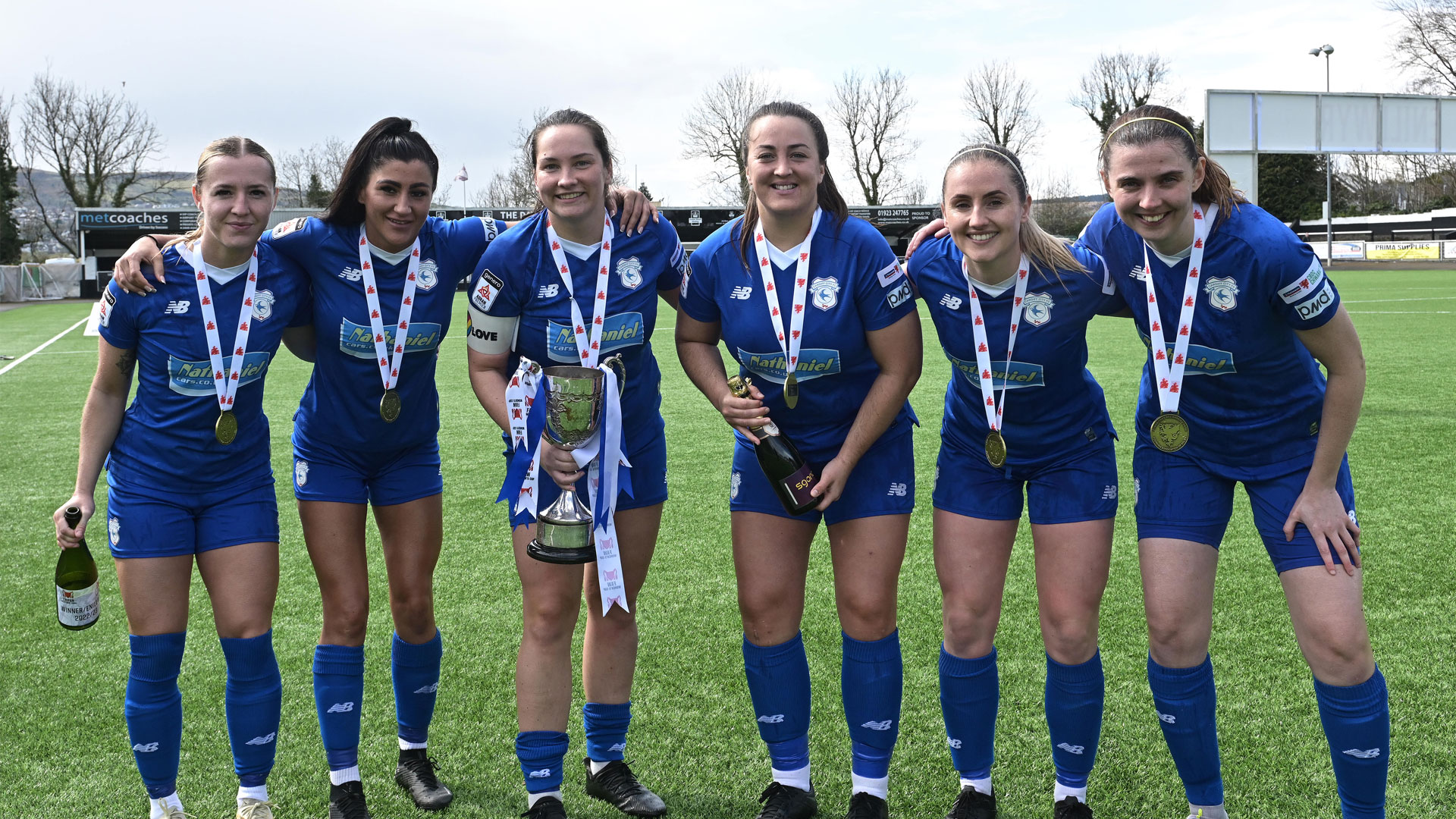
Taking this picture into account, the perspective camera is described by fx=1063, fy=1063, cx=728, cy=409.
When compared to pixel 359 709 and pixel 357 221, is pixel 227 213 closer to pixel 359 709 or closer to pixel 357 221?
pixel 357 221

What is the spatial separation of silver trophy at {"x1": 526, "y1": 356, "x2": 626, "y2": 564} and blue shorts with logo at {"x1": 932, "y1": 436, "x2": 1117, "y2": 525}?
1.01 metres

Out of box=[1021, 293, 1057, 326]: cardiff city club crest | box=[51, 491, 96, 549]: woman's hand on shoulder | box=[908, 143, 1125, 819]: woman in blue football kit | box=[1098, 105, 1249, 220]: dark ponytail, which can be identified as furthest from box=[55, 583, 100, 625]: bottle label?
box=[1098, 105, 1249, 220]: dark ponytail

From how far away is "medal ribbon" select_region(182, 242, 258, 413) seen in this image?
3.00 metres

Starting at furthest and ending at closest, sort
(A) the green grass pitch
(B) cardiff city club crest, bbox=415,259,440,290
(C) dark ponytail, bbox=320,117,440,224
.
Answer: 1. (A) the green grass pitch
2. (B) cardiff city club crest, bbox=415,259,440,290
3. (C) dark ponytail, bbox=320,117,440,224

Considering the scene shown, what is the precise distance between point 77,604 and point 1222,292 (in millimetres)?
3345

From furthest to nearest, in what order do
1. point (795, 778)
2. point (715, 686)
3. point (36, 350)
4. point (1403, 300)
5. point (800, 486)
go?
1. point (1403, 300)
2. point (36, 350)
3. point (715, 686)
4. point (795, 778)
5. point (800, 486)

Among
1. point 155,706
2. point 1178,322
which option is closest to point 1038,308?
point 1178,322

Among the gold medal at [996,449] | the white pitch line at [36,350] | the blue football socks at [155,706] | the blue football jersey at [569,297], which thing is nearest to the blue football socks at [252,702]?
the blue football socks at [155,706]

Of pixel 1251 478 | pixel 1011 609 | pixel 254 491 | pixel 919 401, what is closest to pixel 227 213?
pixel 254 491

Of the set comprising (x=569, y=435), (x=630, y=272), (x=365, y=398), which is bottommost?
(x=569, y=435)

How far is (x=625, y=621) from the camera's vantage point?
341 centimetres

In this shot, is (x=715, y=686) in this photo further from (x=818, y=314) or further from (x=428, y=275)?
(x=428, y=275)

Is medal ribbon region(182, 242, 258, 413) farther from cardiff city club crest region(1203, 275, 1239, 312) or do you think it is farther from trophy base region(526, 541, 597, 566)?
cardiff city club crest region(1203, 275, 1239, 312)

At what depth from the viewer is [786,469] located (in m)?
2.98
